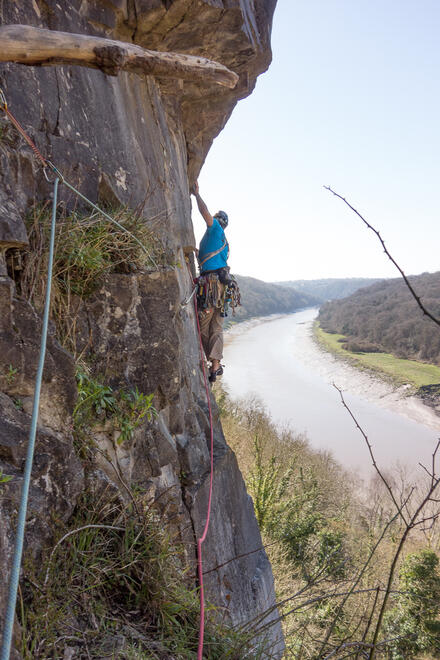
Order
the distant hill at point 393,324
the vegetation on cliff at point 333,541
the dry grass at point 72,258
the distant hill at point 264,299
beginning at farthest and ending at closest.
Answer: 1. the distant hill at point 264,299
2. the distant hill at point 393,324
3. the vegetation on cliff at point 333,541
4. the dry grass at point 72,258

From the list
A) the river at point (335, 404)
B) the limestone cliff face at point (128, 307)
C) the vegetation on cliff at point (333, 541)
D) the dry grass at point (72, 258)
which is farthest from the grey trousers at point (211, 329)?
the river at point (335, 404)

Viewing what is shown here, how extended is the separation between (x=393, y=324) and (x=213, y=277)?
73.2 m

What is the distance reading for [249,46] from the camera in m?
5.63

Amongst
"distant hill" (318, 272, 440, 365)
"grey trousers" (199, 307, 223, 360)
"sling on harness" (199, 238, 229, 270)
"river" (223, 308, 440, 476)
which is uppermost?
"sling on harness" (199, 238, 229, 270)

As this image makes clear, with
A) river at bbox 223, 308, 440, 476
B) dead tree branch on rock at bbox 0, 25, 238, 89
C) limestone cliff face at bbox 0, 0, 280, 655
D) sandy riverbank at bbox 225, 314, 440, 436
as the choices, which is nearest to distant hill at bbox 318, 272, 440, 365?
sandy riverbank at bbox 225, 314, 440, 436

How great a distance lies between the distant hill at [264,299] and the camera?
367ft

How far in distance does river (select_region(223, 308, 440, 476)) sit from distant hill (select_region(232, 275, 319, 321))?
113ft

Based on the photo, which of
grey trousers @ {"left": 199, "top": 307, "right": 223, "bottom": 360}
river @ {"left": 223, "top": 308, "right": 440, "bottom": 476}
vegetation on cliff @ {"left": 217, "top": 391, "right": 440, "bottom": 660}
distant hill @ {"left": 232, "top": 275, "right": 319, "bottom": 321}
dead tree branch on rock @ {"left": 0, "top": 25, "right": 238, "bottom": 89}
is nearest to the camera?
dead tree branch on rock @ {"left": 0, "top": 25, "right": 238, "bottom": 89}

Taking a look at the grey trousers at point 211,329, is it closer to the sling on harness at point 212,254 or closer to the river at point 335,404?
the sling on harness at point 212,254

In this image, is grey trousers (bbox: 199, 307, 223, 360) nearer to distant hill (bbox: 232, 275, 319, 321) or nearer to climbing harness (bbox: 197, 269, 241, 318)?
climbing harness (bbox: 197, 269, 241, 318)

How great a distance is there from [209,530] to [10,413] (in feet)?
8.73

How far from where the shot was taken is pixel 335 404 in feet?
155

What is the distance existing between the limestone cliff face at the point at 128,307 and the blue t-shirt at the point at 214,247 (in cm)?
26

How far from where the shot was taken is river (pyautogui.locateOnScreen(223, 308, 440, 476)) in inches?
1480
